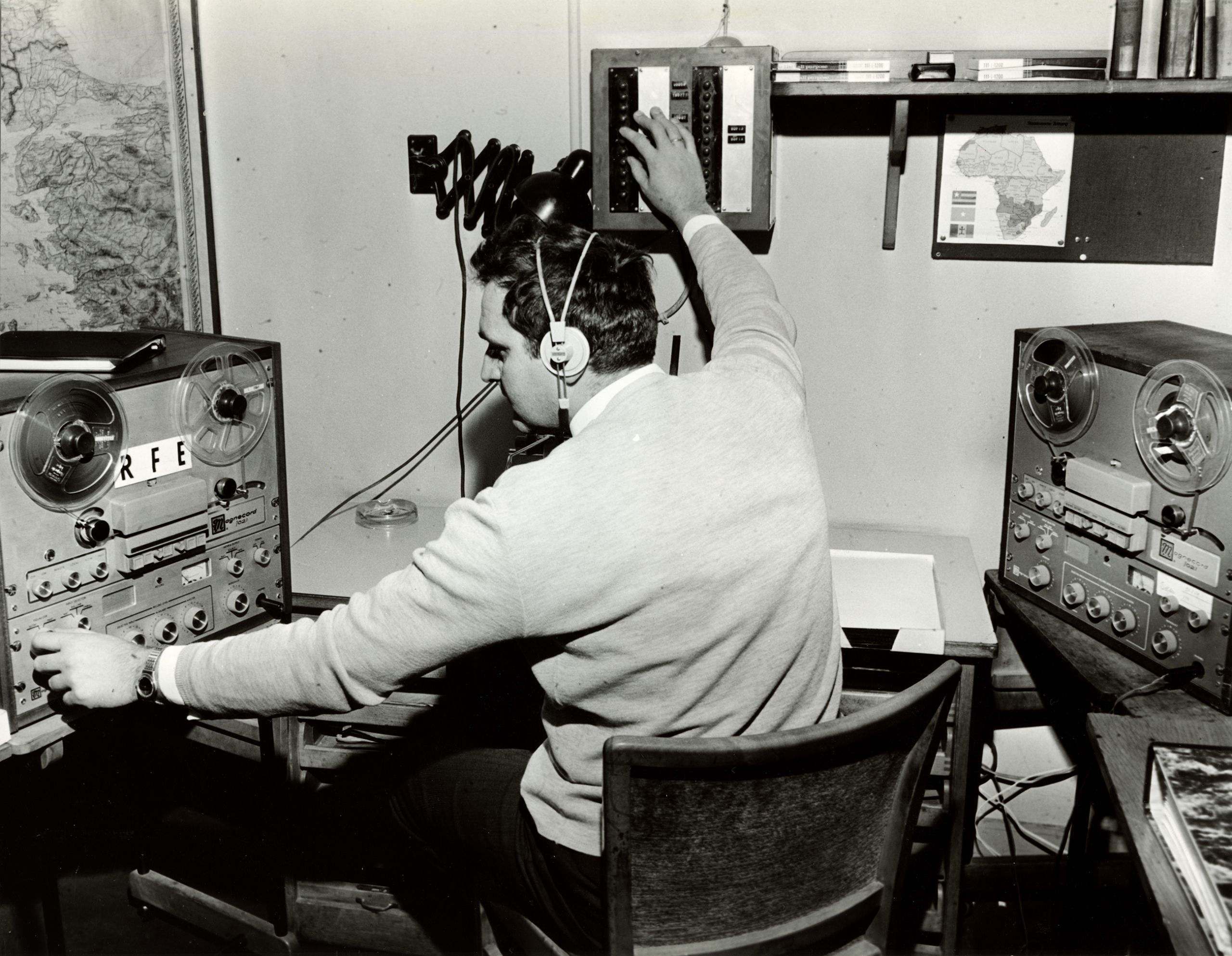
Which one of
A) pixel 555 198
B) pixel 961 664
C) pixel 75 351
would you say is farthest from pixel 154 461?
pixel 961 664

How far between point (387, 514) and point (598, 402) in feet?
3.35

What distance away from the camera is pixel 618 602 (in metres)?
1.28

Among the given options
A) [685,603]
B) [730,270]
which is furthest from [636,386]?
[730,270]

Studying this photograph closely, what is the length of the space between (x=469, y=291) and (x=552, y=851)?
1357 mm

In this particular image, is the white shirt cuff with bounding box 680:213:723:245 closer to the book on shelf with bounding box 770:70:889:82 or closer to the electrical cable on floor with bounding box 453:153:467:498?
the book on shelf with bounding box 770:70:889:82

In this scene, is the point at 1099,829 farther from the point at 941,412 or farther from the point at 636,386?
the point at 636,386

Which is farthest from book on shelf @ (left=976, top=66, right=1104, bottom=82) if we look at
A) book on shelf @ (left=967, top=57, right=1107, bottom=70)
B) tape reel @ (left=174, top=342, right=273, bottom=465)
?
tape reel @ (left=174, top=342, right=273, bottom=465)

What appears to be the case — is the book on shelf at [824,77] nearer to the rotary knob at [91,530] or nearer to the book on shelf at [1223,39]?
the book on shelf at [1223,39]

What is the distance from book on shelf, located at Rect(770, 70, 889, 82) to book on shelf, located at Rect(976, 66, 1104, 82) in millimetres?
171

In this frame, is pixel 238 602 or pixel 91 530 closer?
pixel 91 530

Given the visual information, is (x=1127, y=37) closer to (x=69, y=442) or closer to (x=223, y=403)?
(x=223, y=403)

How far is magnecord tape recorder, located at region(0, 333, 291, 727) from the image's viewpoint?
59.9 inches

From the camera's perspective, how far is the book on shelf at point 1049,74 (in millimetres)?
1933

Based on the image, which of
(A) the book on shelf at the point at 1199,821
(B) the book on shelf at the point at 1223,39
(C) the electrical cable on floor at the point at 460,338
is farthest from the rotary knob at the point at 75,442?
(B) the book on shelf at the point at 1223,39
